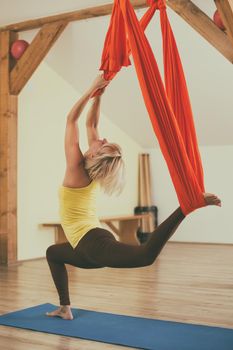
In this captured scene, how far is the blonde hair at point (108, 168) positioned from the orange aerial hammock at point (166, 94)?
379 millimetres

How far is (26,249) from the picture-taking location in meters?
6.43

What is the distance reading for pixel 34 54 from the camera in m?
5.94

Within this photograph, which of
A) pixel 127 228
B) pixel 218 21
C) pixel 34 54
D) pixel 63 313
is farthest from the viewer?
pixel 127 228

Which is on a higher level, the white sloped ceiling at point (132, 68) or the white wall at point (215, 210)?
the white sloped ceiling at point (132, 68)

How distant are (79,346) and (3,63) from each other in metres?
4.15

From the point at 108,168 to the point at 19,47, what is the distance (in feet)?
11.3

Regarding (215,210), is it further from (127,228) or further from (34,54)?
(34,54)

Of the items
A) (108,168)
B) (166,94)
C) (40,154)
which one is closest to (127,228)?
(40,154)

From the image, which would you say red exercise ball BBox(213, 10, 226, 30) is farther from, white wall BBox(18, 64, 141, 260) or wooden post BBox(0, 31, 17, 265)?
white wall BBox(18, 64, 141, 260)

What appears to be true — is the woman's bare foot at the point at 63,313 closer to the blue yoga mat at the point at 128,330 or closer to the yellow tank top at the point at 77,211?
the blue yoga mat at the point at 128,330

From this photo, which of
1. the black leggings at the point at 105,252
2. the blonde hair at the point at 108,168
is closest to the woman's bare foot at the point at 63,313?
the black leggings at the point at 105,252

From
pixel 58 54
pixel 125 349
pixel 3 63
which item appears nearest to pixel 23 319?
pixel 125 349

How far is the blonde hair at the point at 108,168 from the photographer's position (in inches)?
120

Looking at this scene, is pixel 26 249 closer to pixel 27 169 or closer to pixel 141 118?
pixel 27 169
